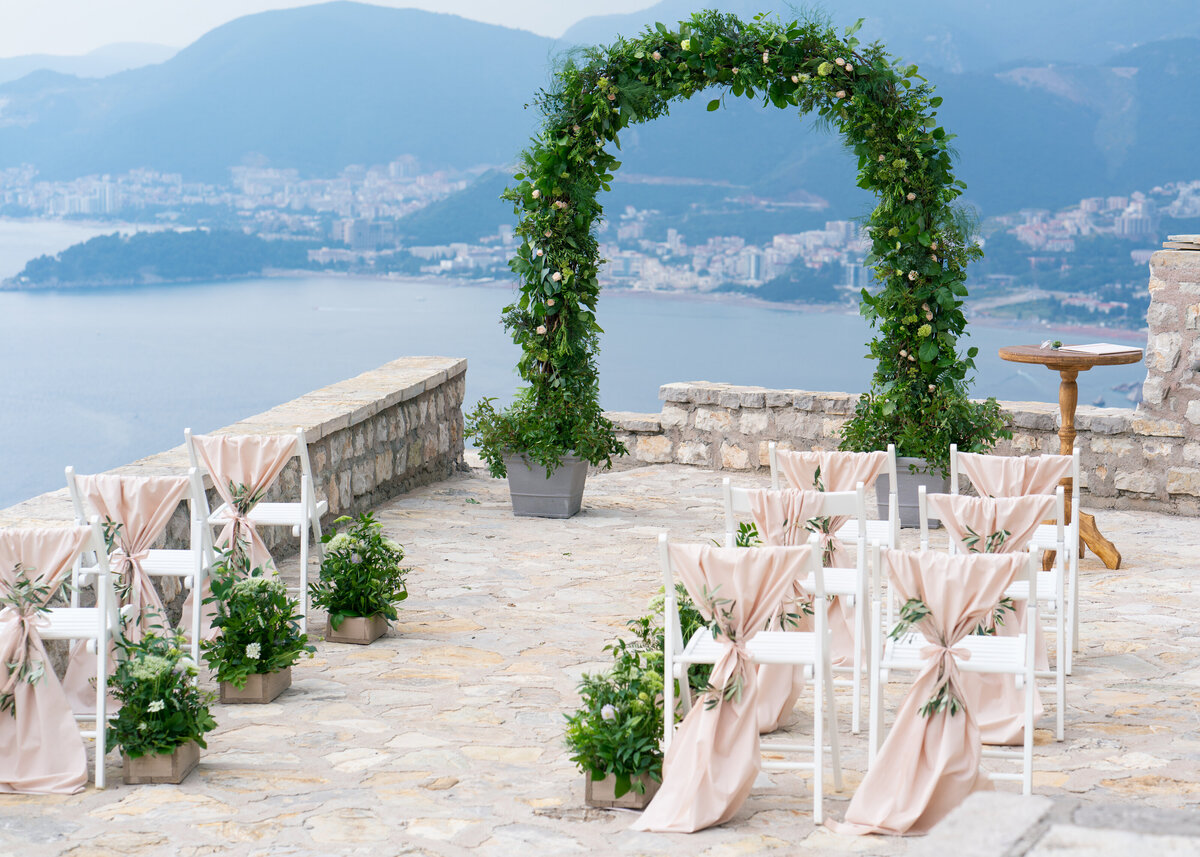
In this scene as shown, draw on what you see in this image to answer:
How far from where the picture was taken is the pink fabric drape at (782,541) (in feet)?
12.3

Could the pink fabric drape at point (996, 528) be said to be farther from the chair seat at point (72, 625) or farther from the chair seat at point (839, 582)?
the chair seat at point (72, 625)

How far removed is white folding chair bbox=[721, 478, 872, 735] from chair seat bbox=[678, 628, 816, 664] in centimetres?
28

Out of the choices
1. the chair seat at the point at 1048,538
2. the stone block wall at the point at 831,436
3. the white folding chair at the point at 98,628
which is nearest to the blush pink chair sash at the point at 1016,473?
the chair seat at the point at 1048,538

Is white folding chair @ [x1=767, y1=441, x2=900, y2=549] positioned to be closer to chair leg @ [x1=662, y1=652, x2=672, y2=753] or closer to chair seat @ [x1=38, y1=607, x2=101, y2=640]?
chair leg @ [x1=662, y1=652, x2=672, y2=753]

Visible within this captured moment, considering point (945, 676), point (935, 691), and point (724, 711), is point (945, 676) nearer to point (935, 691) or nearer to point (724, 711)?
point (935, 691)

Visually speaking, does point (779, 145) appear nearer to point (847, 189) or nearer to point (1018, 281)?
point (847, 189)

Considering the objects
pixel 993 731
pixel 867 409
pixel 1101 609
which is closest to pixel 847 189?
pixel 867 409

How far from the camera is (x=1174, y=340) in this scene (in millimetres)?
7215

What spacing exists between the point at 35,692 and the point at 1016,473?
3.32 m

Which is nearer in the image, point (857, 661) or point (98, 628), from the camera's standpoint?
point (98, 628)

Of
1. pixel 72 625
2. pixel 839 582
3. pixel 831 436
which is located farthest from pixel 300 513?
pixel 831 436

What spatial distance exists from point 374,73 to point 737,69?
28.7 m

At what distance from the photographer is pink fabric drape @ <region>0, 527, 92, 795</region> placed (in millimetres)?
3211

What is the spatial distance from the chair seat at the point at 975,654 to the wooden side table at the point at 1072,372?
2895 mm
